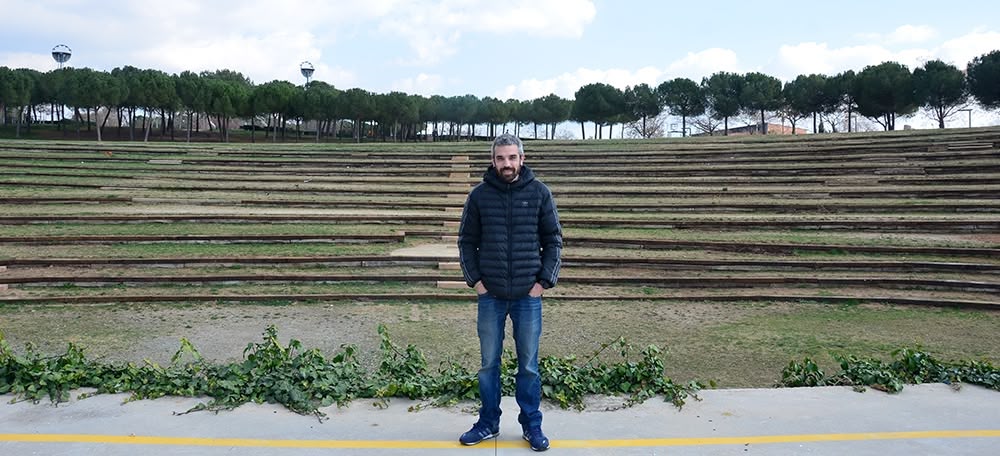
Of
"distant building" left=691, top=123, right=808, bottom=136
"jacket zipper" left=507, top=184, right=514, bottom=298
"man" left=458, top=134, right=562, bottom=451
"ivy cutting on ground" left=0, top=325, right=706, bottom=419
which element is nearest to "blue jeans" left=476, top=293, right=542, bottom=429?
"man" left=458, top=134, right=562, bottom=451

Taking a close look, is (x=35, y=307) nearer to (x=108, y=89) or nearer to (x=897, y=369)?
(x=897, y=369)

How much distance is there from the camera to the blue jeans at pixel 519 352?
11.8 feet

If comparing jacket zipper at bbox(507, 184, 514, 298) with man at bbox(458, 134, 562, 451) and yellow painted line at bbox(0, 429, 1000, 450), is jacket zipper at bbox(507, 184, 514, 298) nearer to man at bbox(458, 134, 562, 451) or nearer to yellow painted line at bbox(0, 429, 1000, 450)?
man at bbox(458, 134, 562, 451)

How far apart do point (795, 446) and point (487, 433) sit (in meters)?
1.59

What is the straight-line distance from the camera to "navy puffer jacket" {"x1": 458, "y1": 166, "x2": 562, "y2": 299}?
11.7ft

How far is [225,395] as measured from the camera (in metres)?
4.19

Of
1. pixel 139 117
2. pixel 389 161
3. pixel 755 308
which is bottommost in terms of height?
pixel 755 308

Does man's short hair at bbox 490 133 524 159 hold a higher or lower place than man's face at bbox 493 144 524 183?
higher

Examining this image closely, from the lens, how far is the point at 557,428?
150 inches

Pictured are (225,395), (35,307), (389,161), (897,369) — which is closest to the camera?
(225,395)

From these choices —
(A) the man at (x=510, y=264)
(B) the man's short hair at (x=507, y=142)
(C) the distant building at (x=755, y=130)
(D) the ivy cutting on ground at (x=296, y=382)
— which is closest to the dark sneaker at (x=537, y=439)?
(A) the man at (x=510, y=264)

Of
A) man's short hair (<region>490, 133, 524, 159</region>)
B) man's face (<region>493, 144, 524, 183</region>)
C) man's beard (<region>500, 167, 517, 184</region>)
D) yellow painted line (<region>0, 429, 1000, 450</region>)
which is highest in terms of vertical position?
man's short hair (<region>490, 133, 524, 159</region>)

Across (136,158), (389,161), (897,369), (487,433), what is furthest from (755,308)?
(136,158)

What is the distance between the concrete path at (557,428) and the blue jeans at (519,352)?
0.57 ft
